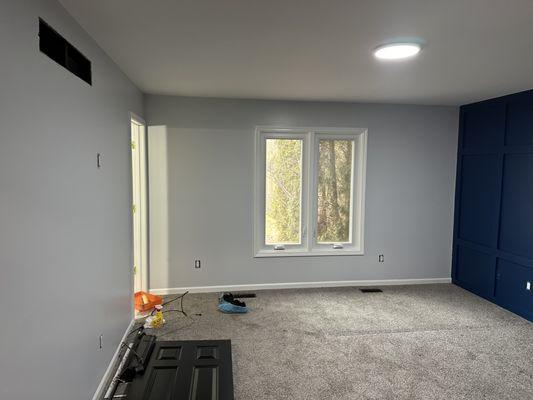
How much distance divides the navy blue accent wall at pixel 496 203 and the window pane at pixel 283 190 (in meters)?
2.25

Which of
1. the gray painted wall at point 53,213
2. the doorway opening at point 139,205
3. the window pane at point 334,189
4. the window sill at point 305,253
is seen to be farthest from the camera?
the window pane at point 334,189

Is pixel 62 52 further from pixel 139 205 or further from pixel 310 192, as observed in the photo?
pixel 310 192

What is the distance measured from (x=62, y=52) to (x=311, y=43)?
1561 mm

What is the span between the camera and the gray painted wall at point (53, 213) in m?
1.44

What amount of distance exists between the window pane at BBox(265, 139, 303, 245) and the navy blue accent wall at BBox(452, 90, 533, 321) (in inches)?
88.7

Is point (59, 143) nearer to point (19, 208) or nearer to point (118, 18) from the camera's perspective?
point (19, 208)

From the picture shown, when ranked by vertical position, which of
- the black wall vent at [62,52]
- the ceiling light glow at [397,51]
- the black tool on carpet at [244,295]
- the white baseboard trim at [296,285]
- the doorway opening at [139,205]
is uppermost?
the ceiling light glow at [397,51]

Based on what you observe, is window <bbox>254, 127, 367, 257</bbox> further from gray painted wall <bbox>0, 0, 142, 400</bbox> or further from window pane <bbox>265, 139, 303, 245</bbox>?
gray painted wall <bbox>0, 0, 142, 400</bbox>

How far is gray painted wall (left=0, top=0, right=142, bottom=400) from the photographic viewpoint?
144 centimetres

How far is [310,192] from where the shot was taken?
478 cm

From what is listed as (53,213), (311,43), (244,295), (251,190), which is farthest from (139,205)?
(311,43)

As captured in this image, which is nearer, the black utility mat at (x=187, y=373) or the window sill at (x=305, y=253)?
the black utility mat at (x=187, y=373)

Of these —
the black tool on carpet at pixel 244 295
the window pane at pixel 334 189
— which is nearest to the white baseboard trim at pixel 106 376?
the black tool on carpet at pixel 244 295

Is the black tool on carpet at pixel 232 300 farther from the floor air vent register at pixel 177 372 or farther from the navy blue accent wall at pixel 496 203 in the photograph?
the navy blue accent wall at pixel 496 203
